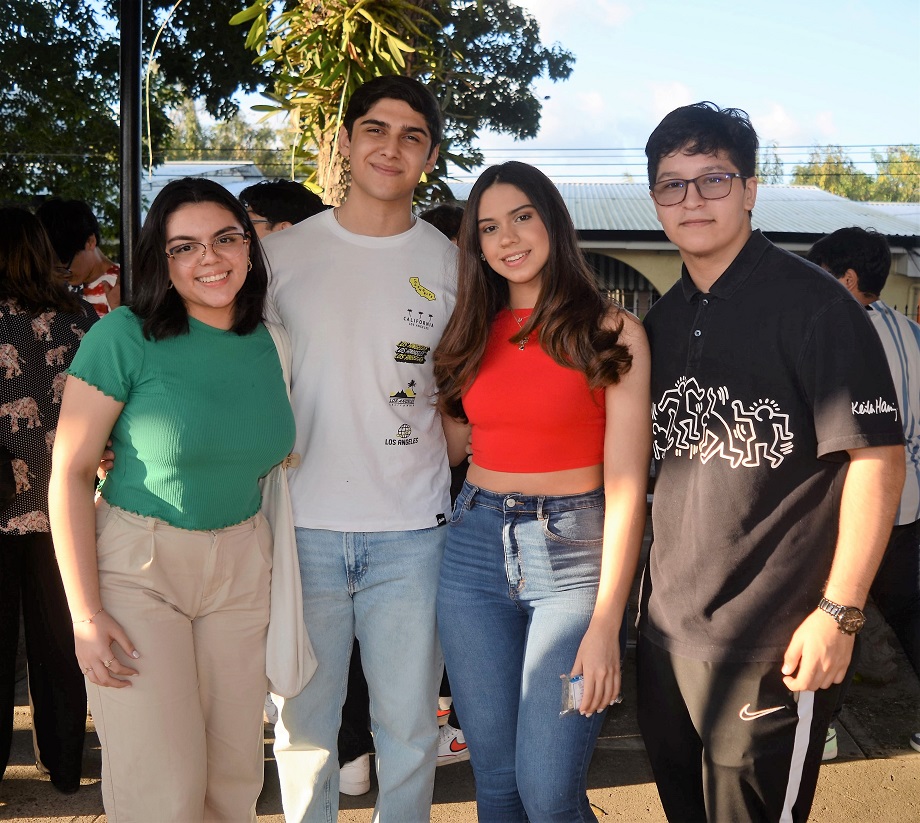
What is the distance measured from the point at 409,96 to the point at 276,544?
1.46m

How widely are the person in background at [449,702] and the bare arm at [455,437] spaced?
1.93 ft

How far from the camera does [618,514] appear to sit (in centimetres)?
221

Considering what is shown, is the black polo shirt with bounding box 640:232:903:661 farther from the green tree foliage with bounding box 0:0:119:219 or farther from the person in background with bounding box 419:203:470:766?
the green tree foliage with bounding box 0:0:119:219

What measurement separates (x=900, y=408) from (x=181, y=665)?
9.10 ft

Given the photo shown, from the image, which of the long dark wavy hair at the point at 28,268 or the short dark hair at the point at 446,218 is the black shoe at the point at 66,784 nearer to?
the long dark wavy hair at the point at 28,268

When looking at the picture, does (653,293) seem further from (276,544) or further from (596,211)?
(276,544)

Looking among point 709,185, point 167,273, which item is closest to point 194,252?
point 167,273

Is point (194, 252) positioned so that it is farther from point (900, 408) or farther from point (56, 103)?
point (56, 103)

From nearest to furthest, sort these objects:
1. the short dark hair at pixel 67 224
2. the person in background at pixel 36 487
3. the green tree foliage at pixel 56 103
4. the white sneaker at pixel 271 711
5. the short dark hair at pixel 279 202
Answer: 1. the white sneaker at pixel 271 711
2. the person in background at pixel 36 487
3. the short dark hair at pixel 279 202
4. the short dark hair at pixel 67 224
5. the green tree foliage at pixel 56 103

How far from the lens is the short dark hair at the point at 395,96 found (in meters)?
2.76

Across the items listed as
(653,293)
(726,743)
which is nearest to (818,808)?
(726,743)

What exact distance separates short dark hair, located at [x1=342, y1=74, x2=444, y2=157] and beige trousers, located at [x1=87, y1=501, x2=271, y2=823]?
53.5 inches

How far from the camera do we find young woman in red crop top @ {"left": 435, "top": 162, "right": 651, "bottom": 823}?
86.0 inches

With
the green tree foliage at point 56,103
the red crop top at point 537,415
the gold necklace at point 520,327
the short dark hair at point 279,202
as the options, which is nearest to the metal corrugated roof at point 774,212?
the green tree foliage at point 56,103
